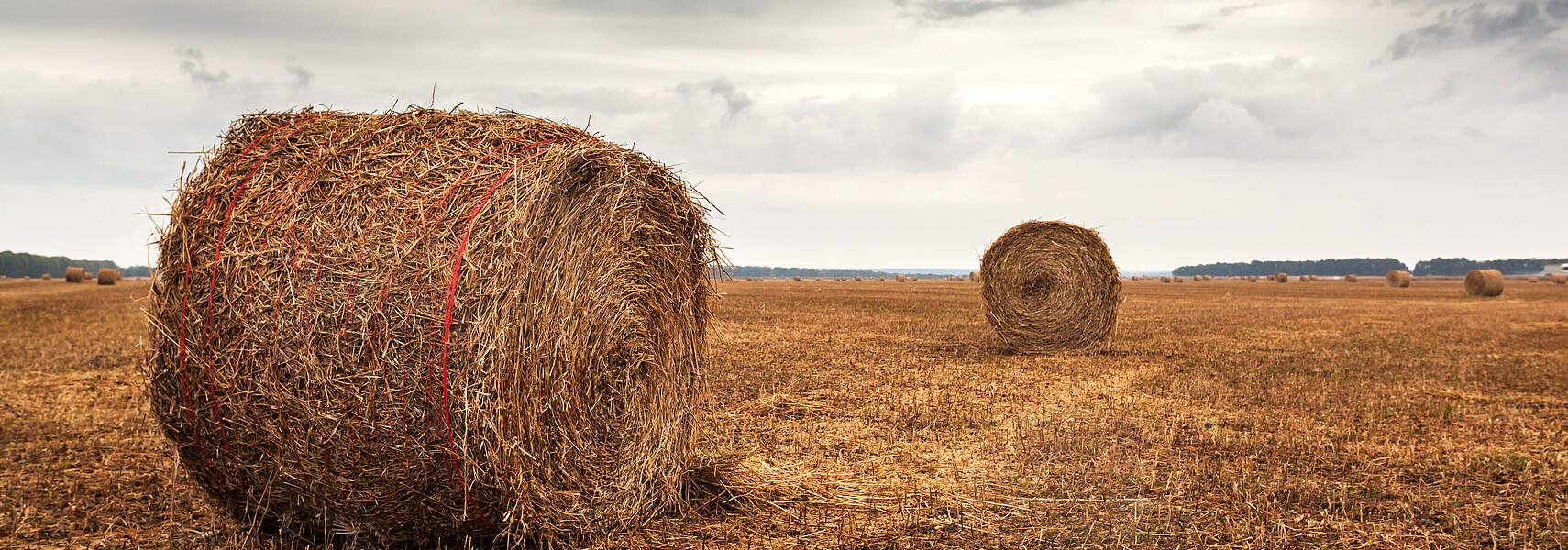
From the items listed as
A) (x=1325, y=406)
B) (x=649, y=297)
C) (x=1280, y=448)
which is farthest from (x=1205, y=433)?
(x=649, y=297)

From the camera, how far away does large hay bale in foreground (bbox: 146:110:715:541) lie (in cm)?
447

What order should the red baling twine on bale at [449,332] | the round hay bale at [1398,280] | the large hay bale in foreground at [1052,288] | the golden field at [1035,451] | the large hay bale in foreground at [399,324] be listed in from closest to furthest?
the red baling twine on bale at [449,332] → the large hay bale in foreground at [399,324] → the golden field at [1035,451] → the large hay bale in foreground at [1052,288] → the round hay bale at [1398,280]

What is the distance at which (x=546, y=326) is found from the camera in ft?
16.4

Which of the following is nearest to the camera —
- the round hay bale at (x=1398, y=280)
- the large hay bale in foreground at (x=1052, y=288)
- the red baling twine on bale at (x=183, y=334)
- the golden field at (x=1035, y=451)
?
the red baling twine on bale at (x=183, y=334)

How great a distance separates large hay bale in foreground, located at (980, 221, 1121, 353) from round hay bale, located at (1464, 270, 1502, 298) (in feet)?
103

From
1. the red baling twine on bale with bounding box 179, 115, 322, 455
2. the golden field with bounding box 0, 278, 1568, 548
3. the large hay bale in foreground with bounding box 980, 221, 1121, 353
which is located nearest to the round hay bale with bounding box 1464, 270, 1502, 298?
the golden field with bounding box 0, 278, 1568, 548

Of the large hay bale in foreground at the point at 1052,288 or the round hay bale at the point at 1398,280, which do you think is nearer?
the large hay bale in foreground at the point at 1052,288

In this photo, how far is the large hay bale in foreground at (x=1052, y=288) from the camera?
15.6 metres

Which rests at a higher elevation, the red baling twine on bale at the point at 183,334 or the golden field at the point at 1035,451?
the red baling twine on bale at the point at 183,334

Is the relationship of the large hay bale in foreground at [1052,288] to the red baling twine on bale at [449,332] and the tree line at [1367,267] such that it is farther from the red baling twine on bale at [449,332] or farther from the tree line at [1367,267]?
the tree line at [1367,267]

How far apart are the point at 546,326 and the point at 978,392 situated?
6.78 meters

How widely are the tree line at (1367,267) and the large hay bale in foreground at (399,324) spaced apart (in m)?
154

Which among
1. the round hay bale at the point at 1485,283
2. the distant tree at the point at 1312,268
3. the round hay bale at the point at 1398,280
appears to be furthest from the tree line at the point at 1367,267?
the round hay bale at the point at 1485,283

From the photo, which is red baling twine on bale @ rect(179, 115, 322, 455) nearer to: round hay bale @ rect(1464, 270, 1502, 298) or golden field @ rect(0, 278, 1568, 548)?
golden field @ rect(0, 278, 1568, 548)
